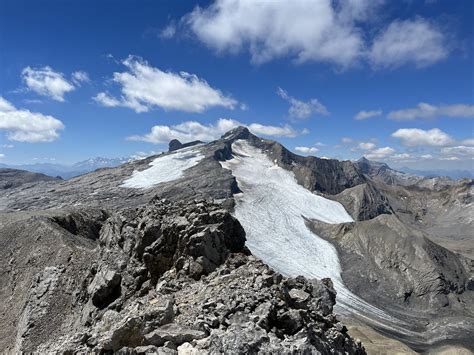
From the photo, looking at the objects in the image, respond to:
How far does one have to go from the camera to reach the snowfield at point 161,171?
529ft

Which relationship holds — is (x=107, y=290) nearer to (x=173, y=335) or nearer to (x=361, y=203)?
(x=173, y=335)

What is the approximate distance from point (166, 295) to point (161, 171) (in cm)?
16085

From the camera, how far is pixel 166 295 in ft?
68.0

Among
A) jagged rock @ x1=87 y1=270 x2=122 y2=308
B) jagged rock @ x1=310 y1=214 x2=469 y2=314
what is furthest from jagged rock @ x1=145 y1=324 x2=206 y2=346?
jagged rock @ x1=310 y1=214 x2=469 y2=314

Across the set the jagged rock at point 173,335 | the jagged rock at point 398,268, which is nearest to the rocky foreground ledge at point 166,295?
the jagged rock at point 173,335

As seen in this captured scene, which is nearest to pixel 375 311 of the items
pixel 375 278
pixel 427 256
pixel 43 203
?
pixel 375 278

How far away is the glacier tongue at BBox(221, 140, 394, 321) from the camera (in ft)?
341

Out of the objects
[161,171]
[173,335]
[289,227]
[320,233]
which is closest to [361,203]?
[320,233]

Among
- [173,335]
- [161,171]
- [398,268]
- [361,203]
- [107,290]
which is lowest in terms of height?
[398,268]

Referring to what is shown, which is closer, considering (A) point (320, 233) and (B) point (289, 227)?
(B) point (289, 227)

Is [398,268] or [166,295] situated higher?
[166,295]

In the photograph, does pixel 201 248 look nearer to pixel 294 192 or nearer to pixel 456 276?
pixel 456 276

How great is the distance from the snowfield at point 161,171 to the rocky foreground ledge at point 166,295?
115 metres

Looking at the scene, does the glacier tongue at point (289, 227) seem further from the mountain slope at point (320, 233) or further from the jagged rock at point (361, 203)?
the jagged rock at point (361, 203)
